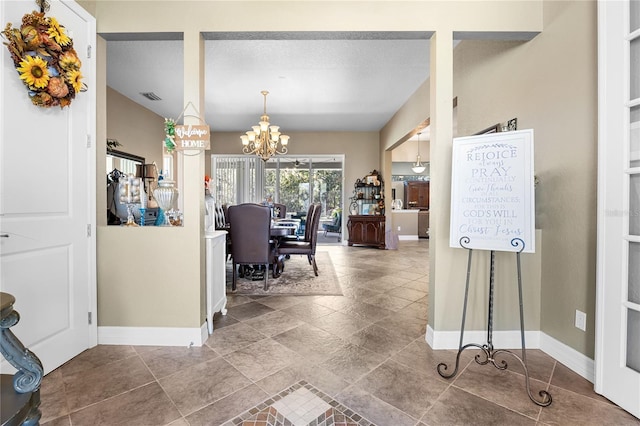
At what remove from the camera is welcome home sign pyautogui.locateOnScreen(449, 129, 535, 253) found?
1.81 meters

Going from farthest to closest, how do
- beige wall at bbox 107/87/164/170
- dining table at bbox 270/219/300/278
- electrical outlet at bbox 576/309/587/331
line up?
beige wall at bbox 107/87/164/170
dining table at bbox 270/219/300/278
electrical outlet at bbox 576/309/587/331

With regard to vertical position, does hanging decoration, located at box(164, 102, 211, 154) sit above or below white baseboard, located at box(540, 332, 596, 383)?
above

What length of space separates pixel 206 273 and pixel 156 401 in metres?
0.96

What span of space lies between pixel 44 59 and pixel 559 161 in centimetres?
342

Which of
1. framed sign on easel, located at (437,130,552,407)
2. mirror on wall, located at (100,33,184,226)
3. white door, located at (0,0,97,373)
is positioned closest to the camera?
white door, located at (0,0,97,373)

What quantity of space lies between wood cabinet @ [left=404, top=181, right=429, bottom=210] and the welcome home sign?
7.36 meters

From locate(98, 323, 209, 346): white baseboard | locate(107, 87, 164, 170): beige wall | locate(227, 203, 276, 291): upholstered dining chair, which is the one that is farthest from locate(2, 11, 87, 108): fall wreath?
locate(107, 87, 164, 170): beige wall

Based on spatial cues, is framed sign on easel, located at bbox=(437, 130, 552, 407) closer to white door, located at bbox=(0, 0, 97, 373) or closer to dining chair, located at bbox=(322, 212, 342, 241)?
white door, located at bbox=(0, 0, 97, 373)

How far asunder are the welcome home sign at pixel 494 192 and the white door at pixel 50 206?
103 inches

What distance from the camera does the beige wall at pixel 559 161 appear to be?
74.7 inches

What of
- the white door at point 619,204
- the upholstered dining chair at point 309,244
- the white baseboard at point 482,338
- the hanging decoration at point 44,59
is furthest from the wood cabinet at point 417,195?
the hanging decoration at point 44,59

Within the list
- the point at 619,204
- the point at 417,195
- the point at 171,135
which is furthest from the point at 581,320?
the point at 417,195

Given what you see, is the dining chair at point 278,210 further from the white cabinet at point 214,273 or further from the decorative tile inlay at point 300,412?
the decorative tile inlay at point 300,412

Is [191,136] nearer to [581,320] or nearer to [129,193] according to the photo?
[129,193]
